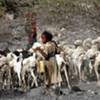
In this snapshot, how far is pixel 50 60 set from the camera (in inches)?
377

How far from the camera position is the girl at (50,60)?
9.36 meters

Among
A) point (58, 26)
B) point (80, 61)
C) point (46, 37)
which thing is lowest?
point (80, 61)

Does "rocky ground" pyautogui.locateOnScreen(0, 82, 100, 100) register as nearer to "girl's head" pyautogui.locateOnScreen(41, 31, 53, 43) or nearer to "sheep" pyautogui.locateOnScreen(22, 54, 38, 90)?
"sheep" pyautogui.locateOnScreen(22, 54, 38, 90)

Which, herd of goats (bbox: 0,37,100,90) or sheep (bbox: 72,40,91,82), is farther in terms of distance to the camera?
sheep (bbox: 72,40,91,82)

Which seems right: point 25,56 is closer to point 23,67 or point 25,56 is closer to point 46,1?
point 23,67

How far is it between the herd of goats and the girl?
878 mm

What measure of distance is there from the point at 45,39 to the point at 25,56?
2.15 metres

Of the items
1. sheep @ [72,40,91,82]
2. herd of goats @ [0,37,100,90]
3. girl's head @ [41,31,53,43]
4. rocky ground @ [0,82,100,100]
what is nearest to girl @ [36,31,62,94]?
A: girl's head @ [41,31,53,43]

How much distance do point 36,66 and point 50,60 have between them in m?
1.65

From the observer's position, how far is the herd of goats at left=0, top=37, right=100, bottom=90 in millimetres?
11031

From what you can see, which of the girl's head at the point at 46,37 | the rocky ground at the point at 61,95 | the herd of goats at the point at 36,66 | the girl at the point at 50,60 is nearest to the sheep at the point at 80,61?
Result: the herd of goats at the point at 36,66

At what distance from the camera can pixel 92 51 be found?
11.5m

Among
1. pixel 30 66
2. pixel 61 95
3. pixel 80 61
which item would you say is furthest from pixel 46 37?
pixel 80 61

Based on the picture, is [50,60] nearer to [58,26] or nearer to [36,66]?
[36,66]
